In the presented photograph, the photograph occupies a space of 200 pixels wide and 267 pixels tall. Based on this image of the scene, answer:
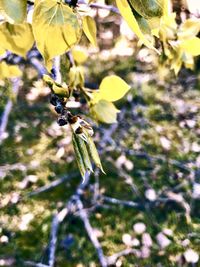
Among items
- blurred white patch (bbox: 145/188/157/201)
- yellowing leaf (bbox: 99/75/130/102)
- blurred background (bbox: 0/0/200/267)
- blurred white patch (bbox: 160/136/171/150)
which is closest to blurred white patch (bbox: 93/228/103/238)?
blurred background (bbox: 0/0/200/267)

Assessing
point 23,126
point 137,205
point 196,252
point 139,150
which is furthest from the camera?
point 23,126

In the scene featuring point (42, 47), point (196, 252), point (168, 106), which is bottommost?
point (196, 252)

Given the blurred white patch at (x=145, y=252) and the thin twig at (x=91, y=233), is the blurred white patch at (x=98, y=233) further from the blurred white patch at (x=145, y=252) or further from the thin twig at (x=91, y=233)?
the blurred white patch at (x=145, y=252)

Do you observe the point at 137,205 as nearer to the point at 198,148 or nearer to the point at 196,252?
the point at 196,252

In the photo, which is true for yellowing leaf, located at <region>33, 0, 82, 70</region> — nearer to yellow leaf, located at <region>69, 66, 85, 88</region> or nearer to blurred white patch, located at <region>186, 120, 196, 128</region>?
yellow leaf, located at <region>69, 66, 85, 88</region>

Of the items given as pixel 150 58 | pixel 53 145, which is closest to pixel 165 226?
pixel 53 145

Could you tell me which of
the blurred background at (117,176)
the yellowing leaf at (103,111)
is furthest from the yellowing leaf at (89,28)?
A: the blurred background at (117,176)
